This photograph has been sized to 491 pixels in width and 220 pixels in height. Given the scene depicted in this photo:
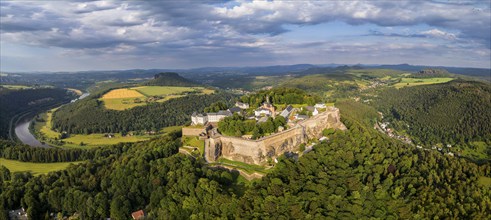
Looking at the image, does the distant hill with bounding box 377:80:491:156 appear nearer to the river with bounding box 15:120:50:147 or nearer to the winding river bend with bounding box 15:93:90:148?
the winding river bend with bounding box 15:93:90:148

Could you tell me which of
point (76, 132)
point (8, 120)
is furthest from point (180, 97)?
point (8, 120)

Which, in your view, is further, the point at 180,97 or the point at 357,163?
the point at 180,97

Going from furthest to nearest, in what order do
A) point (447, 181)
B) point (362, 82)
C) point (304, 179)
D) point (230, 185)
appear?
point (362, 82) < point (447, 181) < point (230, 185) < point (304, 179)

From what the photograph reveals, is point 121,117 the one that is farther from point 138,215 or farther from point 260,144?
point 260,144

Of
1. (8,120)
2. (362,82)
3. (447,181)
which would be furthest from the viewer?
(362,82)

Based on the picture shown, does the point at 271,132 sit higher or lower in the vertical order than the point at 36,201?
higher

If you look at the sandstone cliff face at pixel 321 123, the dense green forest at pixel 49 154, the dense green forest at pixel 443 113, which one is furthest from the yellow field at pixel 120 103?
the dense green forest at pixel 443 113

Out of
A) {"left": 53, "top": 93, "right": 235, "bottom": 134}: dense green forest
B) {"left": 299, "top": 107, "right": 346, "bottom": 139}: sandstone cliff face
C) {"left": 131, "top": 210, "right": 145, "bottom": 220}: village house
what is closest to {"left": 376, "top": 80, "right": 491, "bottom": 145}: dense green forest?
{"left": 299, "top": 107, "right": 346, "bottom": 139}: sandstone cliff face

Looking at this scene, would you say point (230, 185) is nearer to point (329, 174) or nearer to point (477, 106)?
point (329, 174)
